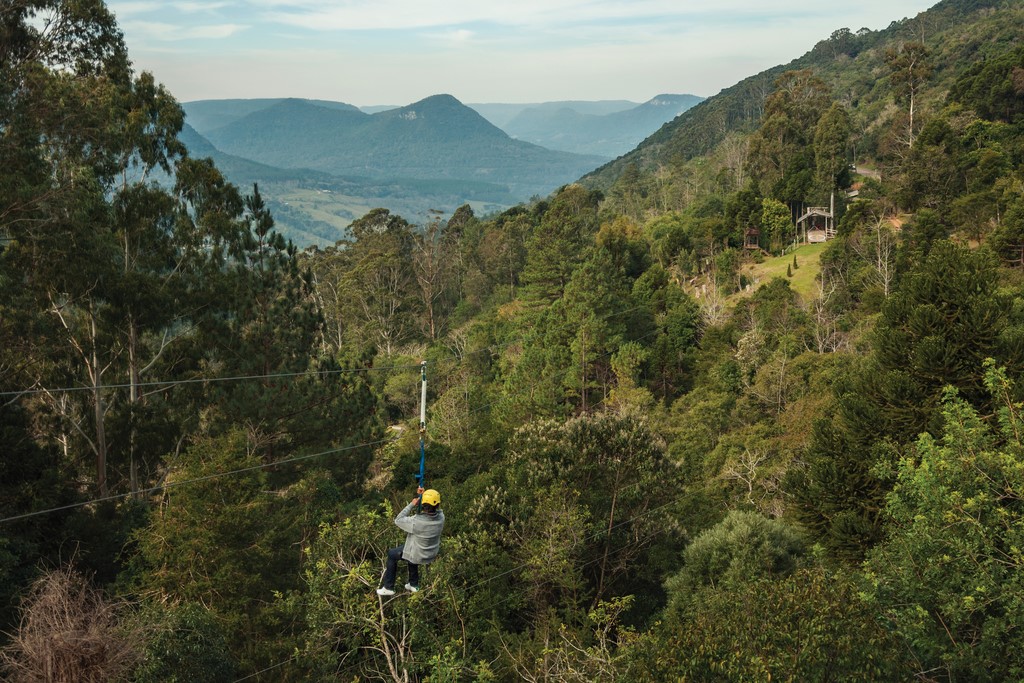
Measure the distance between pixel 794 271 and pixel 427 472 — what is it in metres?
34.0

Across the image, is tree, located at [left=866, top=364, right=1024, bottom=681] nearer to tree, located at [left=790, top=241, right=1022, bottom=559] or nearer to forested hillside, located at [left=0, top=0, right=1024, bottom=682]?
forested hillside, located at [left=0, top=0, right=1024, bottom=682]

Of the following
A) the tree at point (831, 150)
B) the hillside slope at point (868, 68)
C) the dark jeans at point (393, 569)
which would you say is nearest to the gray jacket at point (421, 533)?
the dark jeans at point (393, 569)

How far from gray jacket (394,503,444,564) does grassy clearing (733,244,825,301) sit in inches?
1628

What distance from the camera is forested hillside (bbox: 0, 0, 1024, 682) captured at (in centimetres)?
1131

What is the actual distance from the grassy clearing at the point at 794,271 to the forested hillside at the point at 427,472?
792 centimetres

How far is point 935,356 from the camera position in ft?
60.2

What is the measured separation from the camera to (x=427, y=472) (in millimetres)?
29406

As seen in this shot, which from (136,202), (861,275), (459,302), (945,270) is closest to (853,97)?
(459,302)

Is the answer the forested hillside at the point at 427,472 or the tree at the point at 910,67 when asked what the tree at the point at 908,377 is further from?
the tree at the point at 910,67

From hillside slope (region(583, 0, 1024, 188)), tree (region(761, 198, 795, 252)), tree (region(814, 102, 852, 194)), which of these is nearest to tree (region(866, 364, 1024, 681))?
tree (region(761, 198, 795, 252))

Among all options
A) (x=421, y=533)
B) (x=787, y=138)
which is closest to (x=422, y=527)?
(x=421, y=533)

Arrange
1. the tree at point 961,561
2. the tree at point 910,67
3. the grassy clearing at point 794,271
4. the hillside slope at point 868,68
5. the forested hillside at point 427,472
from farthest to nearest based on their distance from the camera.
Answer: the hillside slope at point 868,68 → the tree at point 910,67 → the grassy clearing at point 794,271 → the forested hillside at point 427,472 → the tree at point 961,561

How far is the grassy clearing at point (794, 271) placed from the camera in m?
48.2

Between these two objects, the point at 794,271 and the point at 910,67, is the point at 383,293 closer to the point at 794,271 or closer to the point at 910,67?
the point at 794,271
